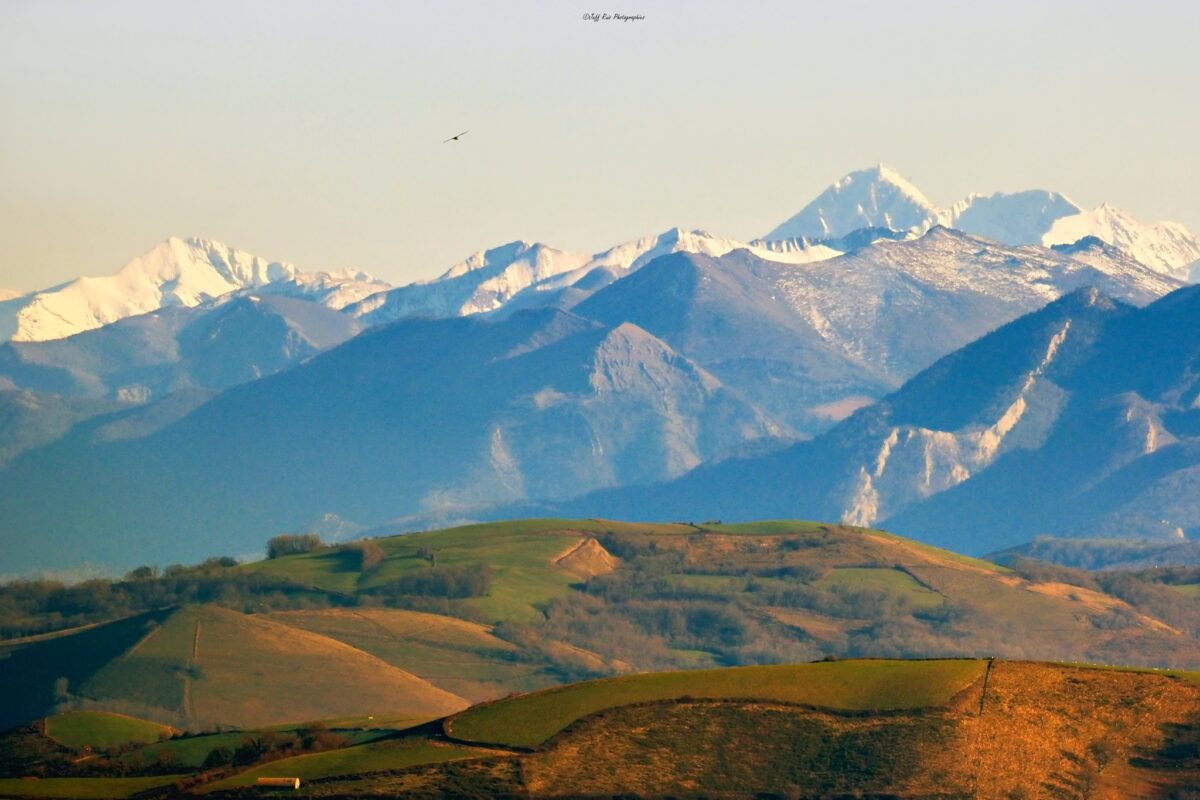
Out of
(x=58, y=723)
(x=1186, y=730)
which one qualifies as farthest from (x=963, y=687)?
(x=58, y=723)

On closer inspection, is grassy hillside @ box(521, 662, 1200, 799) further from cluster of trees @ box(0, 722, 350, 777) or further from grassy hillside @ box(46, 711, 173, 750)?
grassy hillside @ box(46, 711, 173, 750)

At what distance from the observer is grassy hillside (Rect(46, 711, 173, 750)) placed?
7352 inches

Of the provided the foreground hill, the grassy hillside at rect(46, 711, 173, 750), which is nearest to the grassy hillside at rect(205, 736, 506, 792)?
the foreground hill

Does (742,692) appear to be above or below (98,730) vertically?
below

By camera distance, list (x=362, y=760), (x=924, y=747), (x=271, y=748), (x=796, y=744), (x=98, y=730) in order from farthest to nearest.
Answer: (x=98, y=730)
(x=271, y=748)
(x=796, y=744)
(x=362, y=760)
(x=924, y=747)

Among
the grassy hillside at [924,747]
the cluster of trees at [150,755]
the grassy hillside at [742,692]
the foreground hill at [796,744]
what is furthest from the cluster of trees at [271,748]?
the grassy hillside at [924,747]

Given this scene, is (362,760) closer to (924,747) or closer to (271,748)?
(271,748)

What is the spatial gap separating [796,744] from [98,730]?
64.6 m

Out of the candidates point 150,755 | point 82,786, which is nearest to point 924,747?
point 82,786

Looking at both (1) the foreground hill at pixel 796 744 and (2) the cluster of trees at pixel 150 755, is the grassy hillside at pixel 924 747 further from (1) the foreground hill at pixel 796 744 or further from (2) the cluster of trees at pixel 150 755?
(2) the cluster of trees at pixel 150 755

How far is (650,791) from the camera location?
14262 cm

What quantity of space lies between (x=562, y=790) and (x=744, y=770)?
34.0ft

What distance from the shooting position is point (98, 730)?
191500mm

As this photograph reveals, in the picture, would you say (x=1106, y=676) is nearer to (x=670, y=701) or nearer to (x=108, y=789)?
(x=670, y=701)
